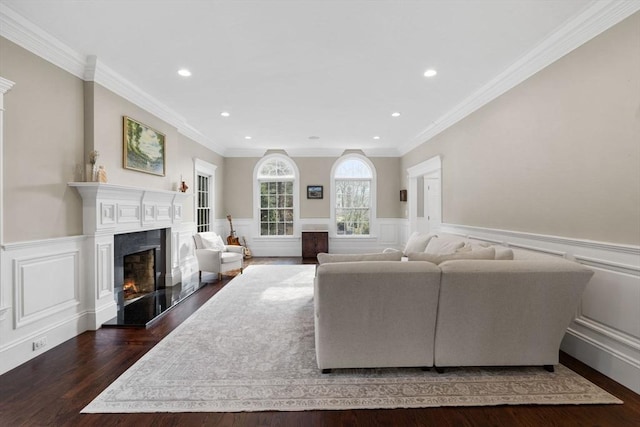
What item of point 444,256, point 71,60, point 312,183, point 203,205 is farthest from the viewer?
point 312,183

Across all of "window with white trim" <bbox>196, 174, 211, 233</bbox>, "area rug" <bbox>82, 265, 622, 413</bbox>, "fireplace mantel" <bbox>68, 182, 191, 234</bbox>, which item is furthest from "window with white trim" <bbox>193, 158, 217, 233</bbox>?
"area rug" <bbox>82, 265, 622, 413</bbox>

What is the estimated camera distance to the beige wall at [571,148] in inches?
82.0

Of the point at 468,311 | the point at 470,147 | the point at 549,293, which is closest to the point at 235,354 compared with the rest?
the point at 468,311

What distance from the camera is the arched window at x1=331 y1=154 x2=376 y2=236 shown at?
7.79m

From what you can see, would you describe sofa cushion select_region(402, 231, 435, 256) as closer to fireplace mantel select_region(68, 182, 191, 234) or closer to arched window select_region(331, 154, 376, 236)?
arched window select_region(331, 154, 376, 236)

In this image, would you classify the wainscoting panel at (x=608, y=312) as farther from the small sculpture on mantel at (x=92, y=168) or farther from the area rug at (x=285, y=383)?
the small sculpture on mantel at (x=92, y=168)

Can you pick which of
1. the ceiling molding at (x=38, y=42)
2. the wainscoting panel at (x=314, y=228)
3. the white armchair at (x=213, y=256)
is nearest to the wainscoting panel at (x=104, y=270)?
the white armchair at (x=213, y=256)

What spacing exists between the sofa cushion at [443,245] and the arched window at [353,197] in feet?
11.8

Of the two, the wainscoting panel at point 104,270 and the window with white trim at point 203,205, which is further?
the window with white trim at point 203,205

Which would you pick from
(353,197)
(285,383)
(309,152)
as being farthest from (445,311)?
(309,152)

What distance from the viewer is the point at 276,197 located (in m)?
7.85

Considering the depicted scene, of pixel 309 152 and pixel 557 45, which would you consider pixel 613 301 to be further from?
pixel 309 152

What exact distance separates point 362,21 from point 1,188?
Result: 10.5 feet

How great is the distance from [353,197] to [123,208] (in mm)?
5452
